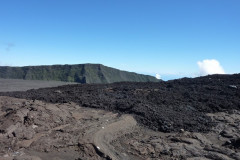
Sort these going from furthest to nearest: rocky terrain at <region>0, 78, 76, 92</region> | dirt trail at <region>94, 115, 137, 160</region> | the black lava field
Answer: rocky terrain at <region>0, 78, 76, 92</region>
the black lava field
dirt trail at <region>94, 115, 137, 160</region>

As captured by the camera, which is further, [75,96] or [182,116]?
[75,96]

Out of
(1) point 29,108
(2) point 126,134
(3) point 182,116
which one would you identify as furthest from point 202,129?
(1) point 29,108

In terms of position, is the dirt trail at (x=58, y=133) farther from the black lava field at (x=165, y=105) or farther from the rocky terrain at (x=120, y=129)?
the black lava field at (x=165, y=105)

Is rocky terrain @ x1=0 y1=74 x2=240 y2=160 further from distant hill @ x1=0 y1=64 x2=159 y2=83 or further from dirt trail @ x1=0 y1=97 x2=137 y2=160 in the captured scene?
distant hill @ x1=0 y1=64 x2=159 y2=83

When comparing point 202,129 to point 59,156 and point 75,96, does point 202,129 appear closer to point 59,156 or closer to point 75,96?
point 59,156

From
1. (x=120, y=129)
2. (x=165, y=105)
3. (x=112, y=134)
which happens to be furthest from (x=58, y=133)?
(x=165, y=105)

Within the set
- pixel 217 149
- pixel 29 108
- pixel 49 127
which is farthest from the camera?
pixel 29 108

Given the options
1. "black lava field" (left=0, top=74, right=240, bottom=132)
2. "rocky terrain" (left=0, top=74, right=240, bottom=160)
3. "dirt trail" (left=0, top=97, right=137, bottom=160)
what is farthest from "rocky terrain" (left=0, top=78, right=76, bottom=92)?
"dirt trail" (left=0, top=97, right=137, bottom=160)
